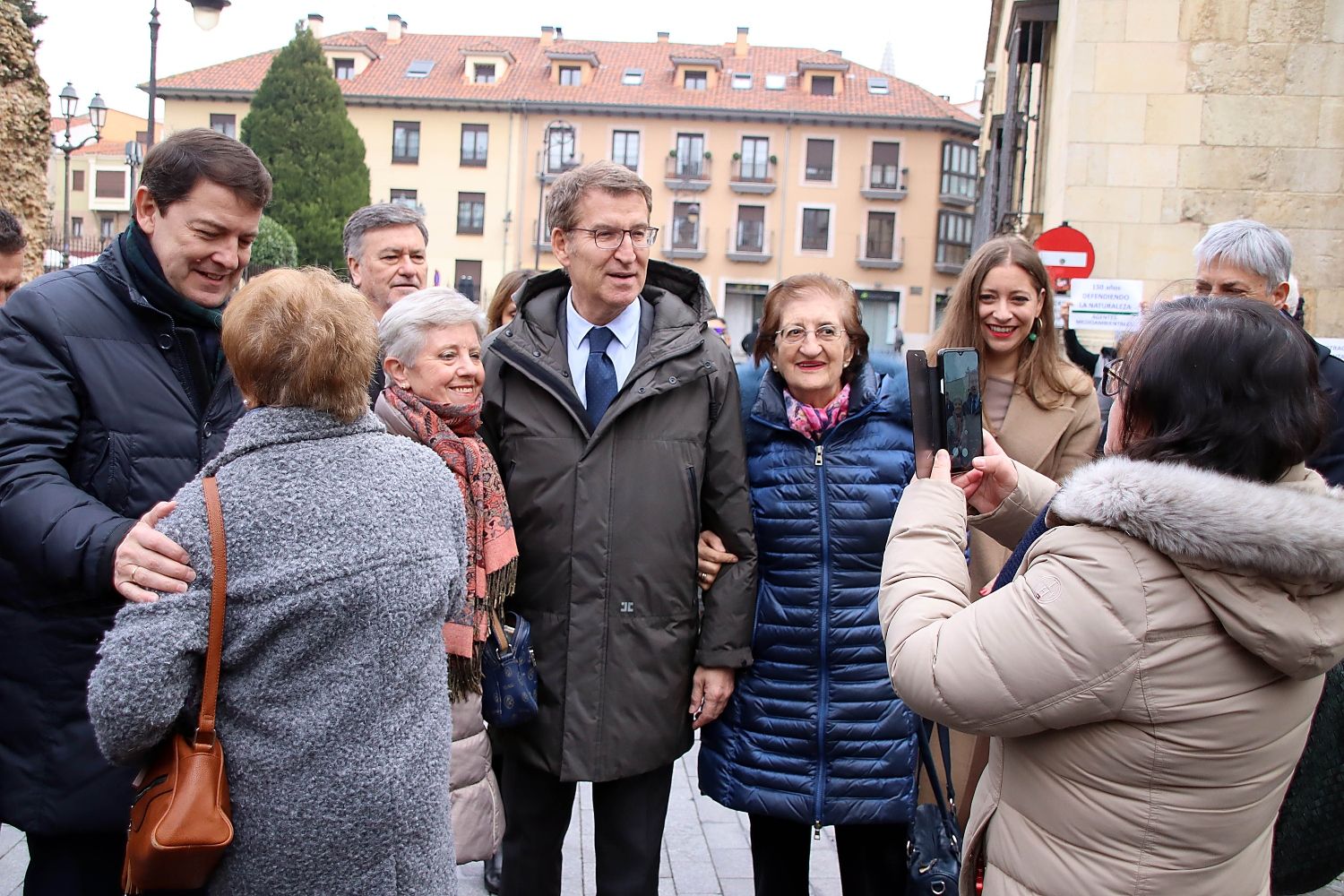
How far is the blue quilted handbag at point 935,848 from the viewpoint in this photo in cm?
263

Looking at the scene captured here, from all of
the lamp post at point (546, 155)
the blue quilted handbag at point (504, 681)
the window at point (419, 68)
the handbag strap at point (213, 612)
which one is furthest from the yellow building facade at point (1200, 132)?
the window at point (419, 68)

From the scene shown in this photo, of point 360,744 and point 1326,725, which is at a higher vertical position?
point 360,744

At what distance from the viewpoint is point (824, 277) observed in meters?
3.14

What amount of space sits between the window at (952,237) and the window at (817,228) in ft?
15.6

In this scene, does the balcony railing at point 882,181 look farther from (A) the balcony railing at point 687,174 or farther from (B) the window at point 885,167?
(A) the balcony railing at point 687,174

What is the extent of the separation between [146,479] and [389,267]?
1898 millimetres

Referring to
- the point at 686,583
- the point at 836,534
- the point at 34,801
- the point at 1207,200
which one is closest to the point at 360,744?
the point at 34,801

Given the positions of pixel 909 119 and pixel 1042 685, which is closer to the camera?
pixel 1042 685

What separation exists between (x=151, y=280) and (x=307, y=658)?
0.98 meters

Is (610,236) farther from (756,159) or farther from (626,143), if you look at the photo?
(626,143)

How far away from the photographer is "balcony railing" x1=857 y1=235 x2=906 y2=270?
4672 cm

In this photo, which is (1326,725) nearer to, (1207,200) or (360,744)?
(360,744)

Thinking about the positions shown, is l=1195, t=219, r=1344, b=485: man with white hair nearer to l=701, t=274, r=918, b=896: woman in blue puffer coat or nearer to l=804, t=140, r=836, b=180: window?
l=701, t=274, r=918, b=896: woman in blue puffer coat

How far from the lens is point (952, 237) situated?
47500 millimetres
